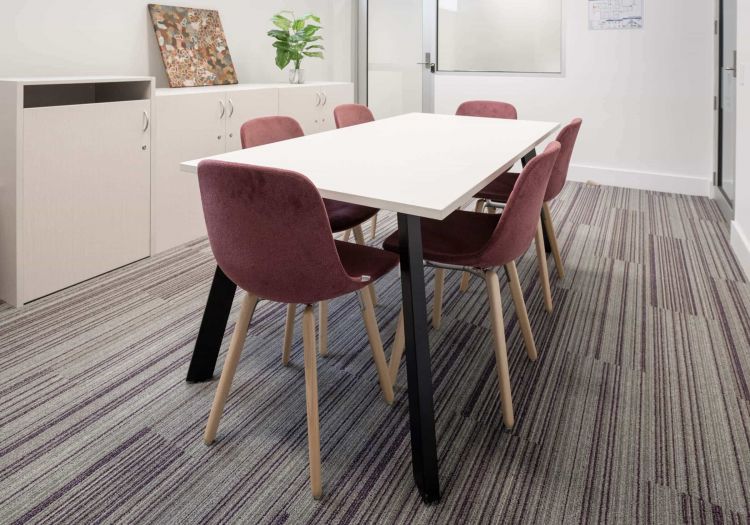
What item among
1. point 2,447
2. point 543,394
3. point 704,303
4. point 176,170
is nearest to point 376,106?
point 176,170

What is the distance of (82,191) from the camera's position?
268 centimetres

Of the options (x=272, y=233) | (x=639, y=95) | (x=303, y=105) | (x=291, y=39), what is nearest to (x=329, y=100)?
(x=303, y=105)

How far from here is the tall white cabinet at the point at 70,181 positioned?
2.42 metres

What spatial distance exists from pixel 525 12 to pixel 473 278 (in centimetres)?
338

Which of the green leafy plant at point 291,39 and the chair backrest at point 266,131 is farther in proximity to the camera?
the green leafy plant at point 291,39

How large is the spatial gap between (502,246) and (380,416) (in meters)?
0.64

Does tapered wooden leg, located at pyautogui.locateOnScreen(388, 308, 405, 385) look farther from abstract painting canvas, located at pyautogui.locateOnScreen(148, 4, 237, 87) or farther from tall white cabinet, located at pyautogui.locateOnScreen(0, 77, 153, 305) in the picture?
abstract painting canvas, located at pyautogui.locateOnScreen(148, 4, 237, 87)

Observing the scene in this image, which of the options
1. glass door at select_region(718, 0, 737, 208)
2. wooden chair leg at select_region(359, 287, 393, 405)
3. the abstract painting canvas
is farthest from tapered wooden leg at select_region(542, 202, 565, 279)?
the abstract painting canvas

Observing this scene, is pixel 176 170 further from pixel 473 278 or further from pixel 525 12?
pixel 525 12

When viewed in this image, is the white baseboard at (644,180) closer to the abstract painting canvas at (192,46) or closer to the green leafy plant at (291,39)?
the green leafy plant at (291,39)

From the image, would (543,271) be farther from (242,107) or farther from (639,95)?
(639,95)

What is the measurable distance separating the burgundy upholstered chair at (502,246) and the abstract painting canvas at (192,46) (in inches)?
101

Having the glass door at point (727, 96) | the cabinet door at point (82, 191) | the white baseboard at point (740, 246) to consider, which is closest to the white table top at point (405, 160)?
the cabinet door at point (82, 191)

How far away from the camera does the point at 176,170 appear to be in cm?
321
